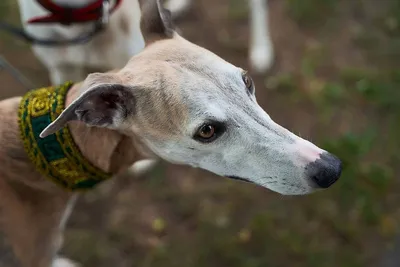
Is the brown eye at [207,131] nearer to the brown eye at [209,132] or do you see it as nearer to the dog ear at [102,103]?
the brown eye at [209,132]

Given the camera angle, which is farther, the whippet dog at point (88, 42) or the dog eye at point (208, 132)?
the whippet dog at point (88, 42)

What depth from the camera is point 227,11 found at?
441cm

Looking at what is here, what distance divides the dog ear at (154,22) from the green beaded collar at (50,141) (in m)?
0.43

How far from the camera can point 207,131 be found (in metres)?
2.10

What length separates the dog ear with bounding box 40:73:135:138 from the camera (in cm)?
196

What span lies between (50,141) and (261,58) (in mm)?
2224

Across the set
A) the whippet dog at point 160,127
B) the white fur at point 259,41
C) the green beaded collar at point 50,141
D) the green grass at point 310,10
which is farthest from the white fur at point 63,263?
the green grass at point 310,10

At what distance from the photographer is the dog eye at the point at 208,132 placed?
82.1 inches

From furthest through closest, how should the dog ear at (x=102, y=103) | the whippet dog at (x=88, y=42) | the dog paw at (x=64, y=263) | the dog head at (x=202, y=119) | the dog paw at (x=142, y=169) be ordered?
the dog paw at (x=142, y=169) → the dog paw at (x=64, y=263) → the whippet dog at (x=88, y=42) → the dog head at (x=202, y=119) → the dog ear at (x=102, y=103)

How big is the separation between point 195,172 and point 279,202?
62 centimetres

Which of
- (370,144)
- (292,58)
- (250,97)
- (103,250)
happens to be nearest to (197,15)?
(292,58)

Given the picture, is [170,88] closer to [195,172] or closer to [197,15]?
[195,172]

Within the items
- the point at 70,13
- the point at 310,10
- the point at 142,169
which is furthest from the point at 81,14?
the point at 310,10

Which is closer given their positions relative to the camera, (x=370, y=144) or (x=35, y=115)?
(x=35, y=115)
